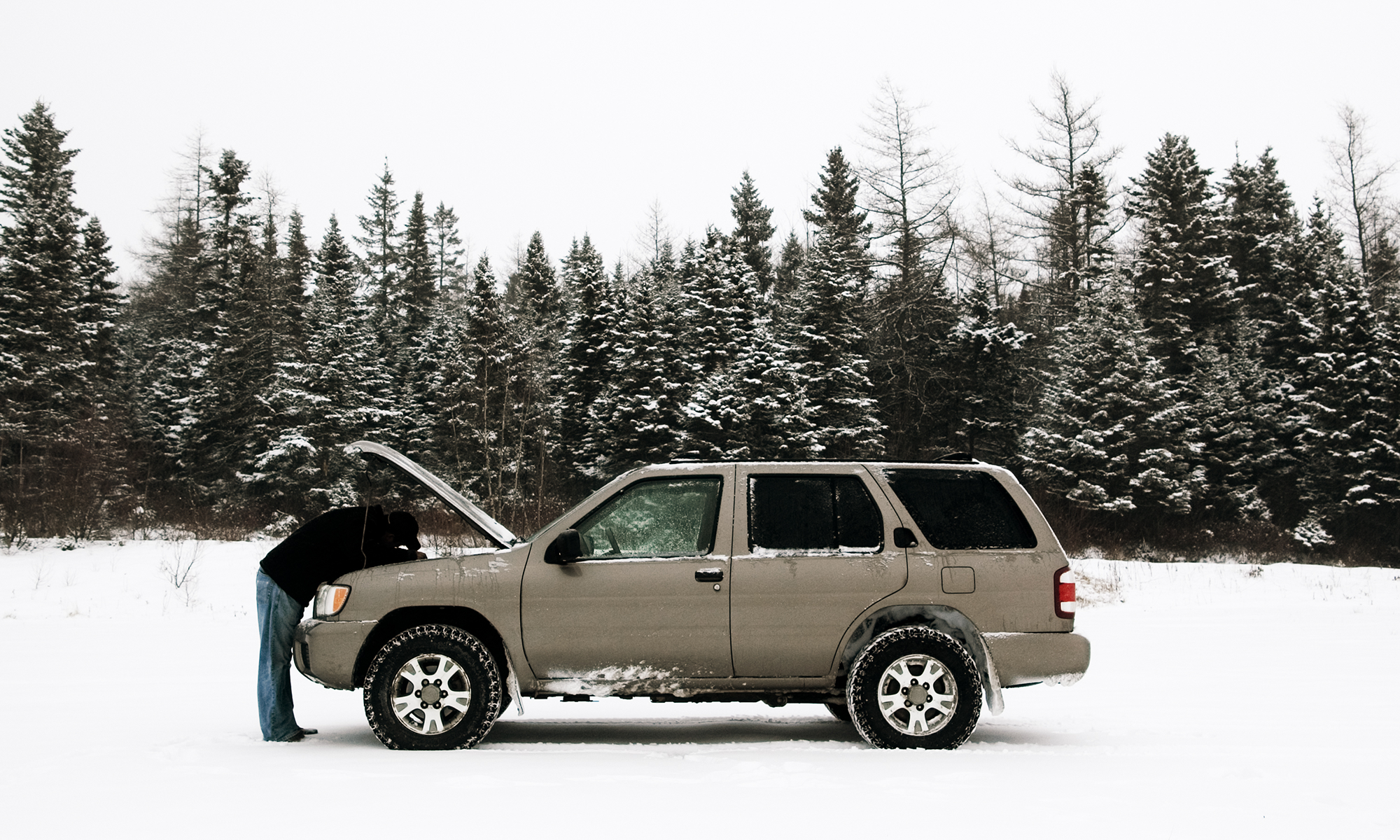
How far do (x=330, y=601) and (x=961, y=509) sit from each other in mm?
4138

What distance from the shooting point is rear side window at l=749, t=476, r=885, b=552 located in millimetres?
7211

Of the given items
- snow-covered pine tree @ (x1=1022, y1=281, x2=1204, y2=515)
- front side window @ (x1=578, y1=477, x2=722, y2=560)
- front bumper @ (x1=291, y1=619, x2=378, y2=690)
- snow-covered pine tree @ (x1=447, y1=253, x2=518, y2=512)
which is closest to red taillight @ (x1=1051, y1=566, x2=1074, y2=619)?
front side window @ (x1=578, y1=477, x2=722, y2=560)

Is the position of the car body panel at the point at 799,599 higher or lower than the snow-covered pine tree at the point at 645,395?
lower

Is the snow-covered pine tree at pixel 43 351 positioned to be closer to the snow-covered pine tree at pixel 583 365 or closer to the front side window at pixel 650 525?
the snow-covered pine tree at pixel 583 365

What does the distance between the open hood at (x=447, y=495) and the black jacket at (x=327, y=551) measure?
353 millimetres

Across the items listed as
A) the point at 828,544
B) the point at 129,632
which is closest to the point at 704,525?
the point at 828,544

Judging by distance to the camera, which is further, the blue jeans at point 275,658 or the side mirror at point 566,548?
the blue jeans at point 275,658

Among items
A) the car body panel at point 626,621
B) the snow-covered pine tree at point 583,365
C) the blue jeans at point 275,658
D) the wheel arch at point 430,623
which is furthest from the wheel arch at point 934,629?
the snow-covered pine tree at point 583,365

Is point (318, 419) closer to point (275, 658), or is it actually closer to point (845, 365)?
point (845, 365)

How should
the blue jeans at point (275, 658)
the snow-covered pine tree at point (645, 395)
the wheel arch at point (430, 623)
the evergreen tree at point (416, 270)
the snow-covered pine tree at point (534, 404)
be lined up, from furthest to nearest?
1. the evergreen tree at point (416, 270)
2. the snow-covered pine tree at point (534, 404)
3. the snow-covered pine tree at point (645, 395)
4. the blue jeans at point (275, 658)
5. the wheel arch at point (430, 623)

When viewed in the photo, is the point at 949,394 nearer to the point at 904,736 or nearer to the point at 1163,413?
the point at 1163,413

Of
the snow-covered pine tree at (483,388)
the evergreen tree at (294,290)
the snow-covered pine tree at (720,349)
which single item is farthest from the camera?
the evergreen tree at (294,290)

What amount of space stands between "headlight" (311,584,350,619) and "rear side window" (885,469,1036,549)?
3605 millimetres

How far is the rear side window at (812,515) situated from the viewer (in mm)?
7211
